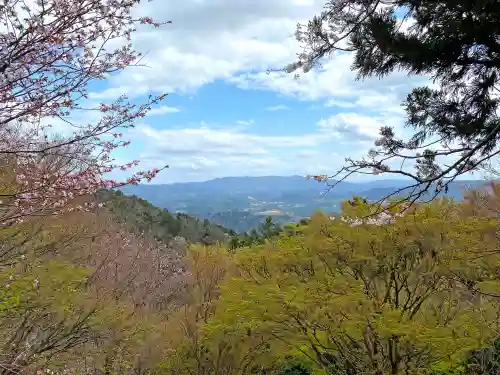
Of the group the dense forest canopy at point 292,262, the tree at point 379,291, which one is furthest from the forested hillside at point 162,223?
the tree at point 379,291

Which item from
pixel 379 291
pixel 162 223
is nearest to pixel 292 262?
pixel 379 291

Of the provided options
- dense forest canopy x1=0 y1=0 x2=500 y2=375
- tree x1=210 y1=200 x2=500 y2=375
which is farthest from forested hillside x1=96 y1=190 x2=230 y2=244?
tree x1=210 y1=200 x2=500 y2=375

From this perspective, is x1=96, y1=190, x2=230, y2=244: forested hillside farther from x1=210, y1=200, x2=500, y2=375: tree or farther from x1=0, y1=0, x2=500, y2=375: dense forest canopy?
x1=210, y1=200, x2=500, y2=375: tree

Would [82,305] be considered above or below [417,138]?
below

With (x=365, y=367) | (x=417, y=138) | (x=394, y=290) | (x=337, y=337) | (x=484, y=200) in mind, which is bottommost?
(x=365, y=367)

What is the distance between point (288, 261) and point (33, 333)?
6.59m

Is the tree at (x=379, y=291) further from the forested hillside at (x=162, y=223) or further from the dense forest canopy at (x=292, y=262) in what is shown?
the forested hillside at (x=162, y=223)

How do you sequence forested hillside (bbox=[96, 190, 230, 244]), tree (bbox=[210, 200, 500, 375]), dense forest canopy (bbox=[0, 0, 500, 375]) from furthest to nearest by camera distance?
1. forested hillside (bbox=[96, 190, 230, 244])
2. tree (bbox=[210, 200, 500, 375])
3. dense forest canopy (bbox=[0, 0, 500, 375])

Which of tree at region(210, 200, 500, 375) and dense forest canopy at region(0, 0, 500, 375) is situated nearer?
dense forest canopy at region(0, 0, 500, 375)

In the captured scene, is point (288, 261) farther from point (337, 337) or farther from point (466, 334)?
point (466, 334)

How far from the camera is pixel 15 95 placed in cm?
277

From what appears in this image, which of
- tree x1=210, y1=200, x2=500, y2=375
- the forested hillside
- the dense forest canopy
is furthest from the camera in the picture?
the forested hillside

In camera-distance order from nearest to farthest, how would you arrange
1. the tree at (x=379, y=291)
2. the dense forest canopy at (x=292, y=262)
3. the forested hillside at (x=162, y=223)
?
1. the dense forest canopy at (x=292, y=262)
2. the tree at (x=379, y=291)
3. the forested hillside at (x=162, y=223)

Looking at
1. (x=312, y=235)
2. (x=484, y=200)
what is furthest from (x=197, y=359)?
(x=484, y=200)
